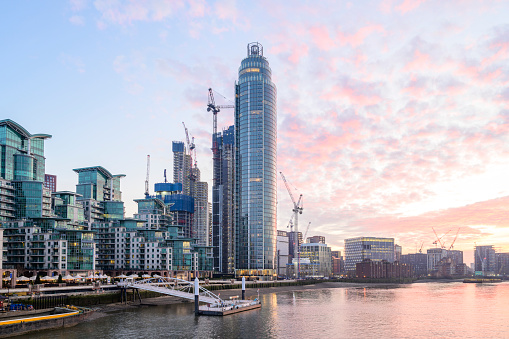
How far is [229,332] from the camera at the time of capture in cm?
9312

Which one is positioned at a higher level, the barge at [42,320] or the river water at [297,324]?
the barge at [42,320]

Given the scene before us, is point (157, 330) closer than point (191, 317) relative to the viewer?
Yes

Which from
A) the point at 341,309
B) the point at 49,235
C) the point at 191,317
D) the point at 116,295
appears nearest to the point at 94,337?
the point at 191,317

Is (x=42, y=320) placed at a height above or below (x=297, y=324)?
above

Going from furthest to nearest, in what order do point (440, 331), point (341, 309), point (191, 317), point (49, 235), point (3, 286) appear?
point (49, 235) < point (341, 309) < point (3, 286) < point (191, 317) < point (440, 331)

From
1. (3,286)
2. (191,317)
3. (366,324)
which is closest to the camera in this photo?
(366,324)

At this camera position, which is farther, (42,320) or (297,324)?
(297,324)

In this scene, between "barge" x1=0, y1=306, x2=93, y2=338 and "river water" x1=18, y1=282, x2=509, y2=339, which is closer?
"barge" x1=0, y1=306, x2=93, y2=338

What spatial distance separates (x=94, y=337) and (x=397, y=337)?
58.3 metres

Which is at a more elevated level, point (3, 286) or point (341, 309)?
point (3, 286)

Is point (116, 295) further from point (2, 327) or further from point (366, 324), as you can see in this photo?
point (366, 324)

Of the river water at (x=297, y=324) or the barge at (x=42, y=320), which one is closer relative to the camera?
the barge at (x=42, y=320)

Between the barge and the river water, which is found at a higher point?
the barge

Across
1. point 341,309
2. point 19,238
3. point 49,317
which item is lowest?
point 341,309
